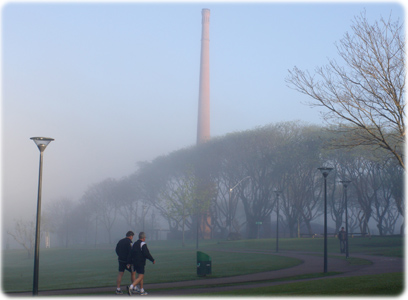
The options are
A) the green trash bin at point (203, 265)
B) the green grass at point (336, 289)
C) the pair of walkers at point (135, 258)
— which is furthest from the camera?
the green trash bin at point (203, 265)

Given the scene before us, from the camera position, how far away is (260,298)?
12758mm

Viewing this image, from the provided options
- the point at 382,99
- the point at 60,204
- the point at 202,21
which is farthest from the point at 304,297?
the point at 60,204

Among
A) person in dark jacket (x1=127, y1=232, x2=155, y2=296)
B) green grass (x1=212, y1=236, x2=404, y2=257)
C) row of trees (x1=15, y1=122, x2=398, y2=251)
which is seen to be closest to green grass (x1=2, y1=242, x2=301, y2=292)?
person in dark jacket (x1=127, y1=232, x2=155, y2=296)

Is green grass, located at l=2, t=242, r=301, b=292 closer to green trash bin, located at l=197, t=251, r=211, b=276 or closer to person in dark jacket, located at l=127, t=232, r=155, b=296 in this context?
green trash bin, located at l=197, t=251, r=211, b=276

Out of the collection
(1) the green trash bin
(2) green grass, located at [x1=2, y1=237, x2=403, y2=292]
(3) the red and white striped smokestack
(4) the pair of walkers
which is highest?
(3) the red and white striped smokestack

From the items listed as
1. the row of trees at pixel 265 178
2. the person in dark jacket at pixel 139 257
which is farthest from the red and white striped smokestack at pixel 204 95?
the person in dark jacket at pixel 139 257

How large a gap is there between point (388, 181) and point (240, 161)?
18.6 meters

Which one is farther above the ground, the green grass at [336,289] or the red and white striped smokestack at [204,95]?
the red and white striped smokestack at [204,95]

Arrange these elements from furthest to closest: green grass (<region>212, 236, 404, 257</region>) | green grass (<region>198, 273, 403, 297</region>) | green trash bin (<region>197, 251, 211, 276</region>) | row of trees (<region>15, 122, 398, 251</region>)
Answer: row of trees (<region>15, 122, 398, 251</region>)
green grass (<region>212, 236, 404, 257</region>)
green trash bin (<region>197, 251, 211, 276</region>)
green grass (<region>198, 273, 403, 297</region>)

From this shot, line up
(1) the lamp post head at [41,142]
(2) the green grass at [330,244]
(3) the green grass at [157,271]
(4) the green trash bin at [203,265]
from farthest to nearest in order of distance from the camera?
(2) the green grass at [330,244] → (3) the green grass at [157,271] → (4) the green trash bin at [203,265] → (1) the lamp post head at [41,142]

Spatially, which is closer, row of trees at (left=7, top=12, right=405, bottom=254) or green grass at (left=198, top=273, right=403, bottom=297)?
green grass at (left=198, top=273, right=403, bottom=297)

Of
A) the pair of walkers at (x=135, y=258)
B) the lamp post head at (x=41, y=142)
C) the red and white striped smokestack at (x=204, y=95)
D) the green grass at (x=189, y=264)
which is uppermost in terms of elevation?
the red and white striped smokestack at (x=204, y=95)

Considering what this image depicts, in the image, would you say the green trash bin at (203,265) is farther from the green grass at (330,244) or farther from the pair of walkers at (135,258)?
the green grass at (330,244)

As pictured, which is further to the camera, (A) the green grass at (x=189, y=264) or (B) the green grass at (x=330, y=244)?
(B) the green grass at (x=330, y=244)
